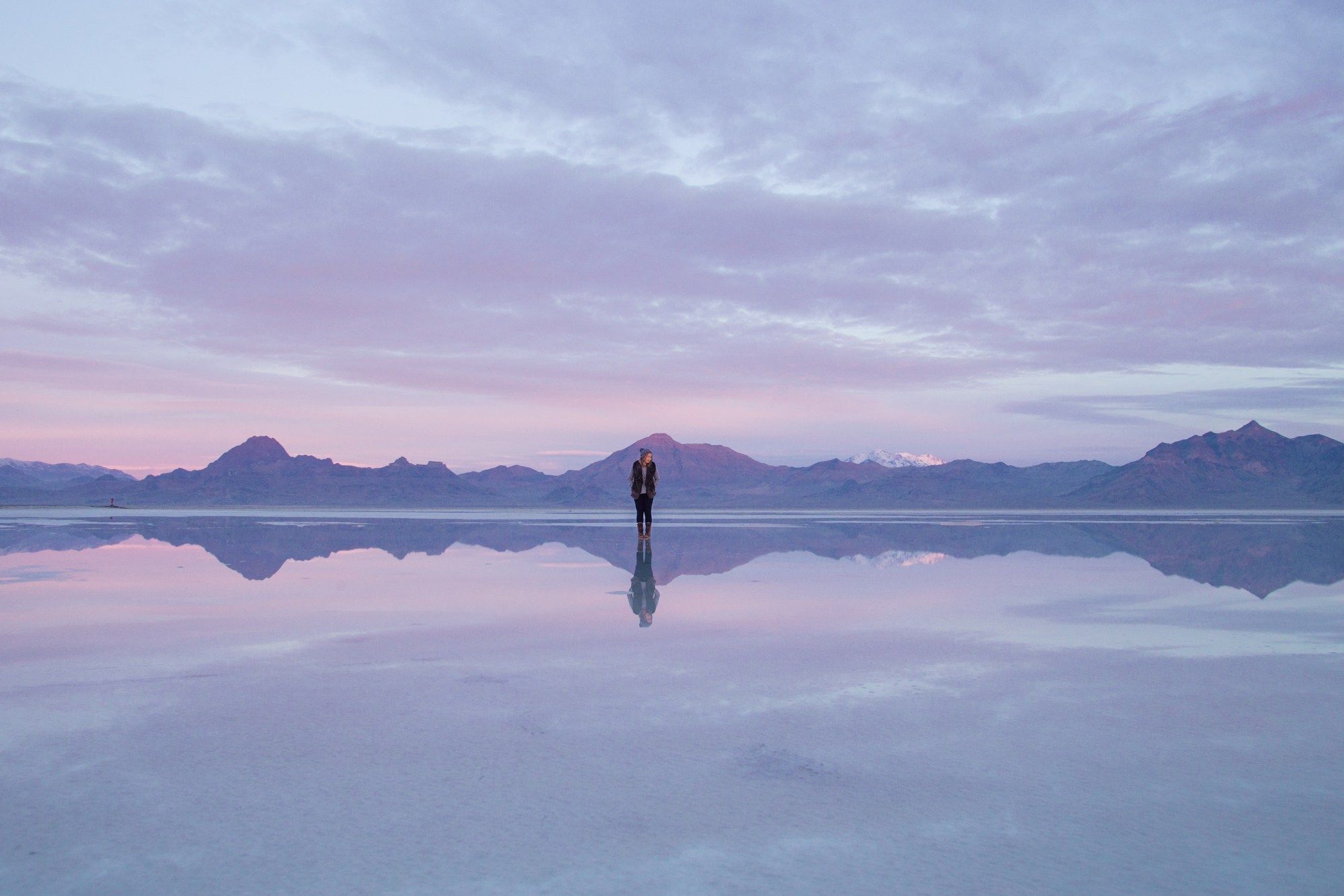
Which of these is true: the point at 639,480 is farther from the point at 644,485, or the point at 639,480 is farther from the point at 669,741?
the point at 669,741

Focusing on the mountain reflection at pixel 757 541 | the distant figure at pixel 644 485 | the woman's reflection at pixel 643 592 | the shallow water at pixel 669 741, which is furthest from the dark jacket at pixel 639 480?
the shallow water at pixel 669 741

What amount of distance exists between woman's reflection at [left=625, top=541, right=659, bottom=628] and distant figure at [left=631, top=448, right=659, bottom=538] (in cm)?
407

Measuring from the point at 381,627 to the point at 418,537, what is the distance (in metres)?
14.5

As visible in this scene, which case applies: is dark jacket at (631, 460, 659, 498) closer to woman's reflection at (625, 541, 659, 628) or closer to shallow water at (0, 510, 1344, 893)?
woman's reflection at (625, 541, 659, 628)

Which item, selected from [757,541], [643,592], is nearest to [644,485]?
[757,541]

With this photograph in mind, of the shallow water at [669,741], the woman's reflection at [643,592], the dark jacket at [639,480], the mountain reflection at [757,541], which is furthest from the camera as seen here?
the dark jacket at [639,480]

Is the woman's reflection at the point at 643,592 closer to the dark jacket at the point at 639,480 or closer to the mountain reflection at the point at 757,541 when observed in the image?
the mountain reflection at the point at 757,541

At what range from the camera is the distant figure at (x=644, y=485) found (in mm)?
19703

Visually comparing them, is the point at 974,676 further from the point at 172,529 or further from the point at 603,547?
the point at 172,529

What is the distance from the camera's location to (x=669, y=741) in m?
4.58

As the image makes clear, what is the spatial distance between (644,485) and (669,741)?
1531cm

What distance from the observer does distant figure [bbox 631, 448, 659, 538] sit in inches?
776

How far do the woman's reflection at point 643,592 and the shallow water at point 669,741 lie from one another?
0.15 metres

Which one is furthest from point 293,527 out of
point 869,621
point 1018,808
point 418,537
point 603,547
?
point 1018,808
